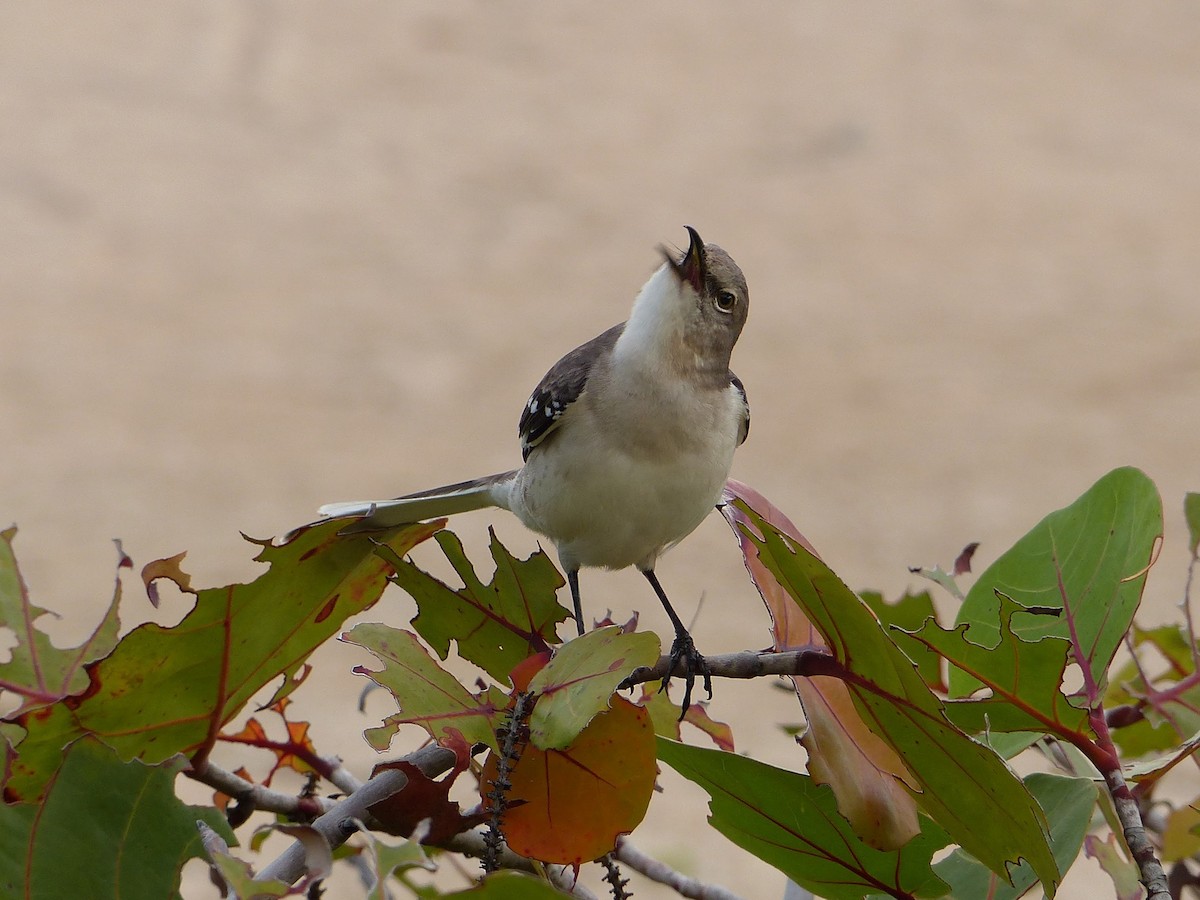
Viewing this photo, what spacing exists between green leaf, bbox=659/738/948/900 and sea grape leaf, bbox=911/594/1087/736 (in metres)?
0.14

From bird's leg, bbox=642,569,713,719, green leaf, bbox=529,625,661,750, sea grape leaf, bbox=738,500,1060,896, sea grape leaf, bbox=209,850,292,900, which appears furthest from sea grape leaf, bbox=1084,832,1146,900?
sea grape leaf, bbox=209,850,292,900

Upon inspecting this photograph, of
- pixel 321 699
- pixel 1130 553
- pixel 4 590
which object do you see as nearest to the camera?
pixel 1130 553

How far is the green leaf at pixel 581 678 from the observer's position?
1.18m

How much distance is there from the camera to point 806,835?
139cm

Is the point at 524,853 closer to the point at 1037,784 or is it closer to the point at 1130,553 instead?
the point at 1037,784

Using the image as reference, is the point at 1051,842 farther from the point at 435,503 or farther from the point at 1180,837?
the point at 435,503

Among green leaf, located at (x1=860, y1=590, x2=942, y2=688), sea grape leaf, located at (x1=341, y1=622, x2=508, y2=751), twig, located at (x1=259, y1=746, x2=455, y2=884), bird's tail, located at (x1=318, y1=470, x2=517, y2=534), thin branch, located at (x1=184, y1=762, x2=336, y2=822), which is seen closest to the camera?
twig, located at (x1=259, y1=746, x2=455, y2=884)

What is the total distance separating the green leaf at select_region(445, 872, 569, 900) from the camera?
3.03 ft

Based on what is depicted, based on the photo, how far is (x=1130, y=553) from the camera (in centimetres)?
156

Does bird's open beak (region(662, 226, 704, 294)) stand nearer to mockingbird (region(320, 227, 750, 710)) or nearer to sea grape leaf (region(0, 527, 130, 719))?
mockingbird (region(320, 227, 750, 710))

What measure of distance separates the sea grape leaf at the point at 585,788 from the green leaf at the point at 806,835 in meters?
0.06

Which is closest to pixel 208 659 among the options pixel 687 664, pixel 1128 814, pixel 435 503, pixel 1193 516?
pixel 687 664

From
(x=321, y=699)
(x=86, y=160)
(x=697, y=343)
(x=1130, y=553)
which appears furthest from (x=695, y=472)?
(x=86, y=160)

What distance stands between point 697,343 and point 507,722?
186 cm
